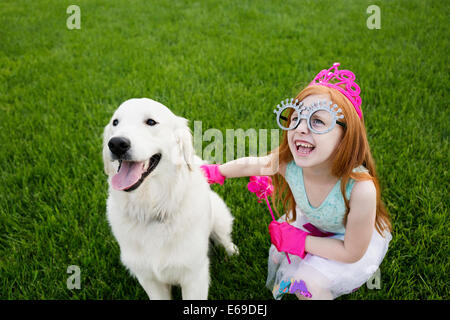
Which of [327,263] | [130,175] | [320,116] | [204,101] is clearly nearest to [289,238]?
[327,263]

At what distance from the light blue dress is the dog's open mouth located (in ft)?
2.79

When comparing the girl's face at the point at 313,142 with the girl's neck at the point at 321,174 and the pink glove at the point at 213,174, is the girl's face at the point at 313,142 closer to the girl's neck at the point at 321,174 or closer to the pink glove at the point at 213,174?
the girl's neck at the point at 321,174

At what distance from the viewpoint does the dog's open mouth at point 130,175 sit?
1634 millimetres

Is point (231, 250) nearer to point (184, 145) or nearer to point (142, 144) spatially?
point (184, 145)

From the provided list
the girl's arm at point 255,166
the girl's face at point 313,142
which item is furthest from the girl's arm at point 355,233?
the girl's arm at point 255,166

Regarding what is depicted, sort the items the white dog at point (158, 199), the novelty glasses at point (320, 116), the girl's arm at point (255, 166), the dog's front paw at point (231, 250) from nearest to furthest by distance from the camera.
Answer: the novelty glasses at point (320, 116) → the white dog at point (158, 199) → the girl's arm at point (255, 166) → the dog's front paw at point (231, 250)

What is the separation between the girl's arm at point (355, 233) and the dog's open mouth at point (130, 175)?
3.24ft

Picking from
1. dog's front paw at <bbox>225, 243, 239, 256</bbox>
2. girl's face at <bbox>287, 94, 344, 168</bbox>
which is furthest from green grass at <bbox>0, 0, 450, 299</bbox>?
girl's face at <bbox>287, 94, 344, 168</bbox>

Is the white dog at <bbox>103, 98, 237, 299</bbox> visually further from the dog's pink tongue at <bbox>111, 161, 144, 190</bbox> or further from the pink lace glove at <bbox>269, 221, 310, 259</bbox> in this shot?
the pink lace glove at <bbox>269, 221, 310, 259</bbox>

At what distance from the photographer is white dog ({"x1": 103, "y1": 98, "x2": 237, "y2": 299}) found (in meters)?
1.69

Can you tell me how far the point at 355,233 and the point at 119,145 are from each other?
130cm
